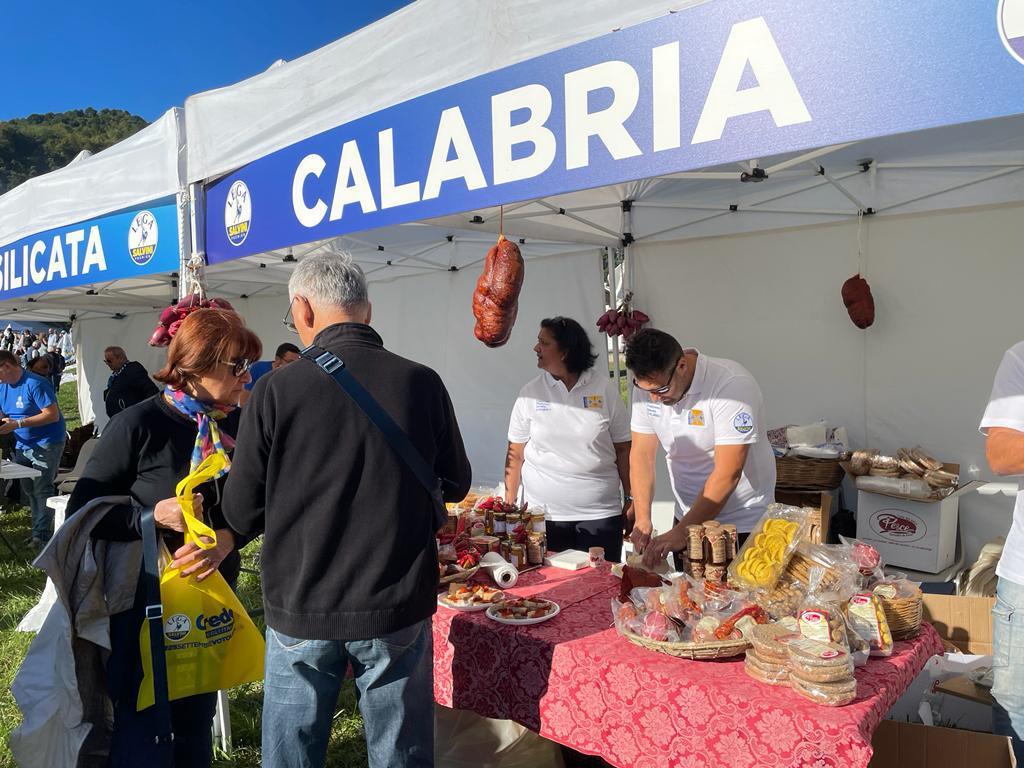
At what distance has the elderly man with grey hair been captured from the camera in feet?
5.04

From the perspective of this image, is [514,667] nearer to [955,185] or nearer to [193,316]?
[193,316]

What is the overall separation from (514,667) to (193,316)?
1.32 metres

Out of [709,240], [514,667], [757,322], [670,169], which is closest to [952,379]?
[757,322]

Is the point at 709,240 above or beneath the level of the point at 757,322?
above

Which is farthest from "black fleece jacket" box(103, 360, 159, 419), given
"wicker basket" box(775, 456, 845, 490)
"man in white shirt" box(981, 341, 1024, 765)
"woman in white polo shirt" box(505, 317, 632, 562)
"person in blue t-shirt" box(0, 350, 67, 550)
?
"man in white shirt" box(981, 341, 1024, 765)

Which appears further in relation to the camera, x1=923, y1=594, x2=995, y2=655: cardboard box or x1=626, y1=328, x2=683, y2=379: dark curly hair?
x1=923, y1=594, x2=995, y2=655: cardboard box

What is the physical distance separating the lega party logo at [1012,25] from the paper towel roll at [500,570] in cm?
193

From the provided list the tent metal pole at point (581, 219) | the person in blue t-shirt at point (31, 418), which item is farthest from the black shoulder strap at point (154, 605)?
the person in blue t-shirt at point (31, 418)

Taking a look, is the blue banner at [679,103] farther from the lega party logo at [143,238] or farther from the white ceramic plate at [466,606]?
the lega party logo at [143,238]

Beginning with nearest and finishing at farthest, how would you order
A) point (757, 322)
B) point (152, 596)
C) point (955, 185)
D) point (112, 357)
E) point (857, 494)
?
point (152, 596) < point (955, 185) < point (857, 494) < point (757, 322) < point (112, 357)

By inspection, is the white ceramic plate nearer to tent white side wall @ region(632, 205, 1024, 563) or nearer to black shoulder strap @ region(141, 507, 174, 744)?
black shoulder strap @ region(141, 507, 174, 744)

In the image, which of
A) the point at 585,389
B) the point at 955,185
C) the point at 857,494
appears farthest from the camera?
the point at 857,494

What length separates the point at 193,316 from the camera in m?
1.88

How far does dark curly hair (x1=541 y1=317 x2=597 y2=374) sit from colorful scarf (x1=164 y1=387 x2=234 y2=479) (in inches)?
68.8
